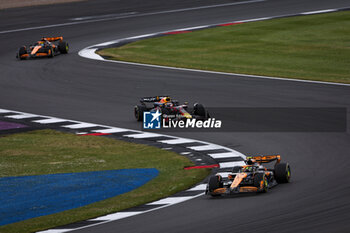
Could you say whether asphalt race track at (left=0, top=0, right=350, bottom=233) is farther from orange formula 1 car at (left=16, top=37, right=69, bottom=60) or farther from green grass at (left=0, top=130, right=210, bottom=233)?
green grass at (left=0, top=130, right=210, bottom=233)

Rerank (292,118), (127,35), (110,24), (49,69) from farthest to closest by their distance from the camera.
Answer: (110,24) < (127,35) < (49,69) < (292,118)

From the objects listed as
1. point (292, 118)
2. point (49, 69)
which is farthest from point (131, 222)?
point (49, 69)

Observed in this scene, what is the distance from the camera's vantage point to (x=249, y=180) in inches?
703

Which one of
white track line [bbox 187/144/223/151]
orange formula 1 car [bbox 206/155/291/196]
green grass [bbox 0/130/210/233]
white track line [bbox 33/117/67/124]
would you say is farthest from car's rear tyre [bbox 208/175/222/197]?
white track line [bbox 33/117/67/124]

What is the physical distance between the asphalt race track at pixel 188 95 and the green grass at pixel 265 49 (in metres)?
2.22

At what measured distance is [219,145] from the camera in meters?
23.3

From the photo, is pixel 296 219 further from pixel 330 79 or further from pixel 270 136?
pixel 330 79

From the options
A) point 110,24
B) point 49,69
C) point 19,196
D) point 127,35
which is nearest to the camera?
point 19,196

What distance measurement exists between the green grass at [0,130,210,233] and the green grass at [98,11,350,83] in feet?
42.1

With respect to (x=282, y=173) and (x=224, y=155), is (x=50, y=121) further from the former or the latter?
(x=282, y=173)

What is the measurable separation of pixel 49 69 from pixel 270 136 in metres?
17.5

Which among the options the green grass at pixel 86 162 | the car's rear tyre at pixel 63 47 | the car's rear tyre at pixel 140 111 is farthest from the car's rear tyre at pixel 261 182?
the car's rear tyre at pixel 63 47

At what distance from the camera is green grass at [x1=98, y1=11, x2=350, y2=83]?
36688 millimetres

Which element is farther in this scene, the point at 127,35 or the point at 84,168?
the point at 127,35
